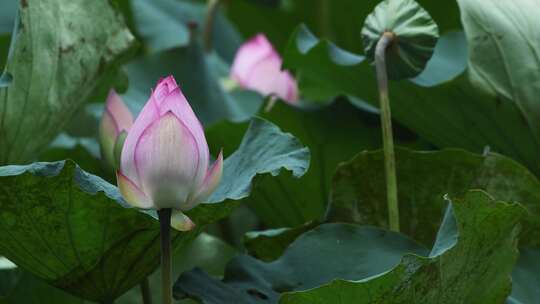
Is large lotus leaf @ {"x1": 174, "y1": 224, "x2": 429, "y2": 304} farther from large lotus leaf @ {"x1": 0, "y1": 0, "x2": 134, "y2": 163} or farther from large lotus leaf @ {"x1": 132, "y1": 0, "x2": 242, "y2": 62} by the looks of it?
large lotus leaf @ {"x1": 132, "y1": 0, "x2": 242, "y2": 62}

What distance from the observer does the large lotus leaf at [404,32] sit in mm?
969

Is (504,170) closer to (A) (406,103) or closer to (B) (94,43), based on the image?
(A) (406,103)

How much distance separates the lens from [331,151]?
126 centimetres

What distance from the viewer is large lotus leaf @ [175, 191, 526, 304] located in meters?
0.78

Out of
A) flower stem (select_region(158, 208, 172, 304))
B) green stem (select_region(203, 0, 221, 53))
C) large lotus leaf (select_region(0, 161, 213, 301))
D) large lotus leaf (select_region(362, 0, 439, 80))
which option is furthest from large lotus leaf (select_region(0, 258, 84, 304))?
green stem (select_region(203, 0, 221, 53))

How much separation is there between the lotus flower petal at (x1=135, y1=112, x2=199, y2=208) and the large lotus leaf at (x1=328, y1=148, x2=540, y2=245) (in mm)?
293

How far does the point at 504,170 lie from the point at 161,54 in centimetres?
58

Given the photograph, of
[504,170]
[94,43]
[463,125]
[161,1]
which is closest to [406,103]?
[463,125]

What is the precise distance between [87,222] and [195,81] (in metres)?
0.65

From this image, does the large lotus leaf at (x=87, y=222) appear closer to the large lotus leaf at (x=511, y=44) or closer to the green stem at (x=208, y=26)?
the large lotus leaf at (x=511, y=44)

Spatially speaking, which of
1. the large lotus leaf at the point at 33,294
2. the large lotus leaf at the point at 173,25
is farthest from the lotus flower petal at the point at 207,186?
the large lotus leaf at the point at 173,25

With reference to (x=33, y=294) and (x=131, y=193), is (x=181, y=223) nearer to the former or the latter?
(x=131, y=193)

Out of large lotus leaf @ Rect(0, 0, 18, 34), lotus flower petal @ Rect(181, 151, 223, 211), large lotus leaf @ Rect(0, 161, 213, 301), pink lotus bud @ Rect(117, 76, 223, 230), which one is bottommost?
large lotus leaf @ Rect(0, 0, 18, 34)

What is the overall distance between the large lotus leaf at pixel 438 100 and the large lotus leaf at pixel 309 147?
41mm
